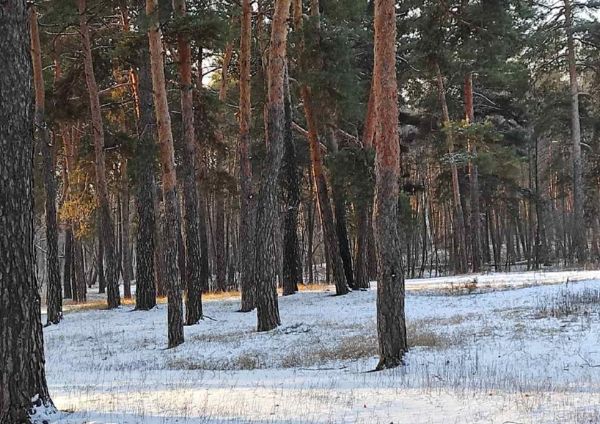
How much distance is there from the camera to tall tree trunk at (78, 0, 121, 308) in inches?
739

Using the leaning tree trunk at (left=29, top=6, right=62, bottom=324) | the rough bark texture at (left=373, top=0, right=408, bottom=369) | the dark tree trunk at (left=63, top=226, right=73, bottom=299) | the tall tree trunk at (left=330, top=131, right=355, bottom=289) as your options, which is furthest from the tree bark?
the dark tree trunk at (left=63, top=226, right=73, bottom=299)

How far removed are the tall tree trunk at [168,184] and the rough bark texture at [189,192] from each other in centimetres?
289

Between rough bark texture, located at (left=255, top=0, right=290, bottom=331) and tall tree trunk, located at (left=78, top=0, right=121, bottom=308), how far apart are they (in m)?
7.44

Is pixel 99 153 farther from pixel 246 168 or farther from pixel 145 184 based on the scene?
pixel 246 168

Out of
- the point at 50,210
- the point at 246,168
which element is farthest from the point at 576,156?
the point at 50,210

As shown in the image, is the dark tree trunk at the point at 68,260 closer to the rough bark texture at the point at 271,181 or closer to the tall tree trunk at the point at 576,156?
the rough bark texture at the point at 271,181

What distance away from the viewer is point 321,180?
1970 centimetres

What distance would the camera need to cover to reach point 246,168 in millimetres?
16750

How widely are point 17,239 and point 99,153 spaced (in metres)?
15.2

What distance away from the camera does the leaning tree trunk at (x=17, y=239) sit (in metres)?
5.06

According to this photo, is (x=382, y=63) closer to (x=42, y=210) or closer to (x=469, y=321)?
(x=469, y=321)

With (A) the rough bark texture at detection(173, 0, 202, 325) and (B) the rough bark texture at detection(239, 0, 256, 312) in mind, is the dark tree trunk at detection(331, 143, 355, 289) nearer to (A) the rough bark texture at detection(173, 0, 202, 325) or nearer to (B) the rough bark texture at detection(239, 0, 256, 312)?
(B) the rough bark texture at detection(239, 0, 256, 312)

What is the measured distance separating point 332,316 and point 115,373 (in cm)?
699

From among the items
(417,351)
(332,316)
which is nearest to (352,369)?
(417,351)
